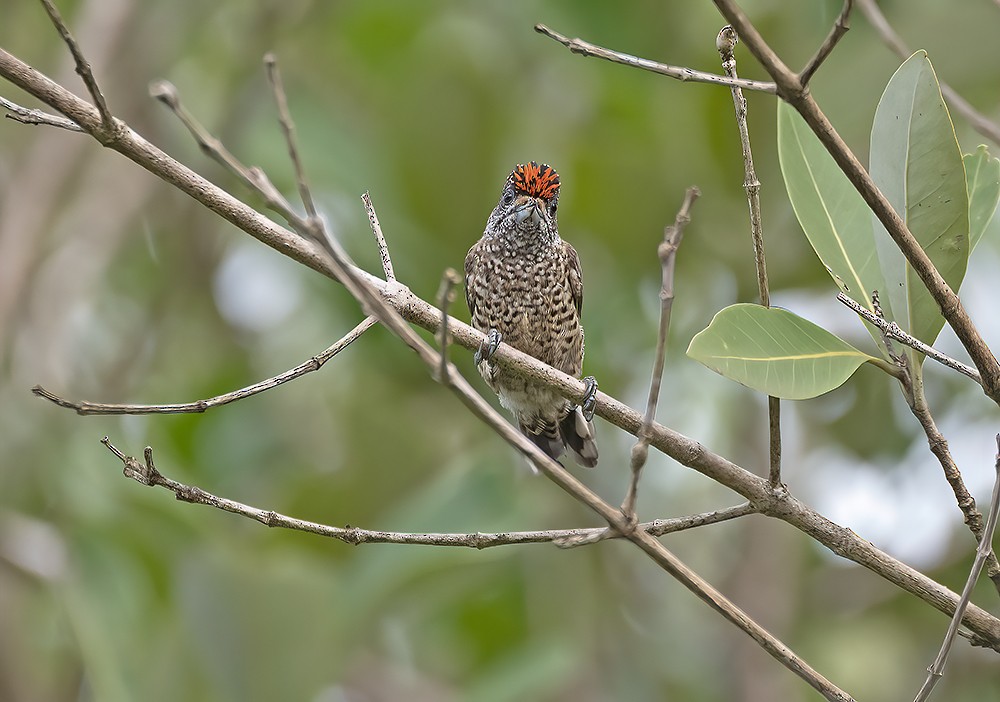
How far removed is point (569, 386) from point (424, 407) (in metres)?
3.51

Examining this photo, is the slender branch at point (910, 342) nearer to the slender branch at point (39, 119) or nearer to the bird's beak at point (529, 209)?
the slender branch at point (39, 119)

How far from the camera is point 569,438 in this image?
5.09 m

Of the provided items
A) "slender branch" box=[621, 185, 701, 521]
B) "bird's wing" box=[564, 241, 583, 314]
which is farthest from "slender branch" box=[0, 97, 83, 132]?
"bird's wing" box=[564, 241, 583, 314]

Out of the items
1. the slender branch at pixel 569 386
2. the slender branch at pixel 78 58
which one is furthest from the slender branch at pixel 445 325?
the slender branch at pixel 78 58

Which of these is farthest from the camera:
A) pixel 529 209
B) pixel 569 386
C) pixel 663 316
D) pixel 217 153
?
pixel 529 209

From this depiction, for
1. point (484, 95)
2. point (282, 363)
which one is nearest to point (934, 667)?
point (484, 95)

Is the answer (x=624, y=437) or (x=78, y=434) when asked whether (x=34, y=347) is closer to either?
(x=78, y=434)

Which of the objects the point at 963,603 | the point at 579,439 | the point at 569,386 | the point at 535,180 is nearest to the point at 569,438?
the point at 579,439

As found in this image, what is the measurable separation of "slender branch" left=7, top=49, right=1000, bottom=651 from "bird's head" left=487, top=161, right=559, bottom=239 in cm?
206

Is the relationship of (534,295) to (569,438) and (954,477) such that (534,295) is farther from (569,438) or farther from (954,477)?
(954,477)

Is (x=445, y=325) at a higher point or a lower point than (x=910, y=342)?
lower

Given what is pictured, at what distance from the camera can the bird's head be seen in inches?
193

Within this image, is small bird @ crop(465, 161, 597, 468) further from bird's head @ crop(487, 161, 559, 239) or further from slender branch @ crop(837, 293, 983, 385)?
slender branch @ crop(837, 293, 983, 385)

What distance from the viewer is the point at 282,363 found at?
7750 mm
